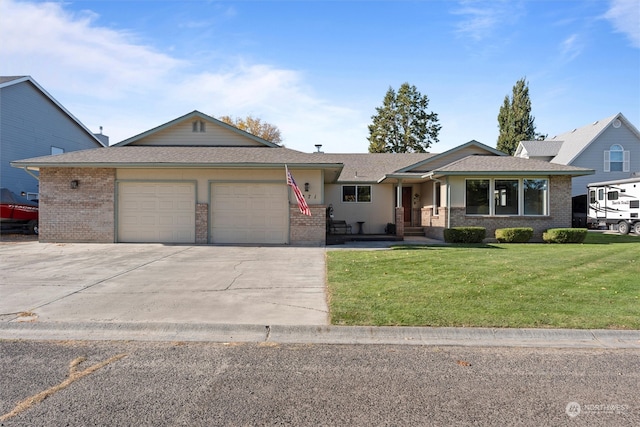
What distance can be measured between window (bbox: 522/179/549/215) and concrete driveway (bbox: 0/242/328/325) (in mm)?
9945

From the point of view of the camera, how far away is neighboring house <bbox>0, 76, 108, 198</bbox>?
21375 mm

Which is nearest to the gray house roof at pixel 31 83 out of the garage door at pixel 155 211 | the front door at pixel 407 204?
the garage door at pixel 155 211

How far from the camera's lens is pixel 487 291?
7.04 meters

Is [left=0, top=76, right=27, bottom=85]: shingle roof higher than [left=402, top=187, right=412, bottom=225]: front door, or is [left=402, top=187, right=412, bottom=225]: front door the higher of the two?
[left=0, top=76, right=27, bottom=85]: shingle roof

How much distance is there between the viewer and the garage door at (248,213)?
15.4 meters

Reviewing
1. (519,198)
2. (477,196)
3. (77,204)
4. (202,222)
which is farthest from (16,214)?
(519,198)

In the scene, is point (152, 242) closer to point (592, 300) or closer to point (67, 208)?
point (67, 208)

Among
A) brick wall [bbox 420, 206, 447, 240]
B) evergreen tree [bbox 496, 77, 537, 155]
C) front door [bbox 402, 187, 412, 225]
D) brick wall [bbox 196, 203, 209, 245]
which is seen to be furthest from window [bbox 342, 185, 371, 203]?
evergreen tree [bbox 496, 77, 537, 155]

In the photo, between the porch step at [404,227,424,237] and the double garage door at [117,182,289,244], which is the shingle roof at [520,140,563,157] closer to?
the porch step at [404,227,424,237]

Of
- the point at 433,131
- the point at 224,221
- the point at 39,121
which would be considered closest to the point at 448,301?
the point at 224,221

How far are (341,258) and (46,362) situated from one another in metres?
7.87

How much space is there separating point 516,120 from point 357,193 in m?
35.2

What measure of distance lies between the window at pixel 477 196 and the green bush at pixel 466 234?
1.36m

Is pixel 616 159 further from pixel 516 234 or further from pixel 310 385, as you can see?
pixel 310 385
